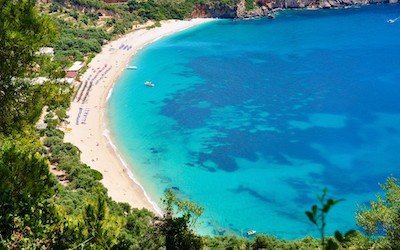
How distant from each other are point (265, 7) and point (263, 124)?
57349 millimetres

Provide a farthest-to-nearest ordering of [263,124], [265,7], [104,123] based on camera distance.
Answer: [265,7] → [263,124] → [104,123]

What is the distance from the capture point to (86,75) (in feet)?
170

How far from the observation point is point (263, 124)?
1620 inches

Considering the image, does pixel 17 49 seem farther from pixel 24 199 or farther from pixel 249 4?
pixel 249 4

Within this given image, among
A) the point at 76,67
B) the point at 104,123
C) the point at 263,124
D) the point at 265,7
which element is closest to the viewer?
the point at 104,123

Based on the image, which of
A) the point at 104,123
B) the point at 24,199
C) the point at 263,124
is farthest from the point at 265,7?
the point at 24,199

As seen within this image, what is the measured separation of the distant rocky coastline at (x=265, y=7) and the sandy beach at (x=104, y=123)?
22203 mm

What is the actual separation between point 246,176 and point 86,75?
28001 mm

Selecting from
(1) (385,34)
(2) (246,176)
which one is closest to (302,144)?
(2) (246,176)

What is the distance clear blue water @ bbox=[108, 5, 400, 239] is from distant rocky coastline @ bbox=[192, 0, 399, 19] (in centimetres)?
1790

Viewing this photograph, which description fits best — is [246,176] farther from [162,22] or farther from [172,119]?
[162,22]

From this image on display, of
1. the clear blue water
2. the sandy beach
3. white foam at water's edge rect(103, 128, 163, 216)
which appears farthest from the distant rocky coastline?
white foam at water's edge rect(103, 128, 163, 216)

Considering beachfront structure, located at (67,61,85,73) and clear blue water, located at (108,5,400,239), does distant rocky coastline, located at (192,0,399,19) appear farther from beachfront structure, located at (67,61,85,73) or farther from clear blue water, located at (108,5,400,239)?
beachfront structure, located at (67,61,85,73)

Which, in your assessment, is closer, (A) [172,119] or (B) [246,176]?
(B) [246,176]
